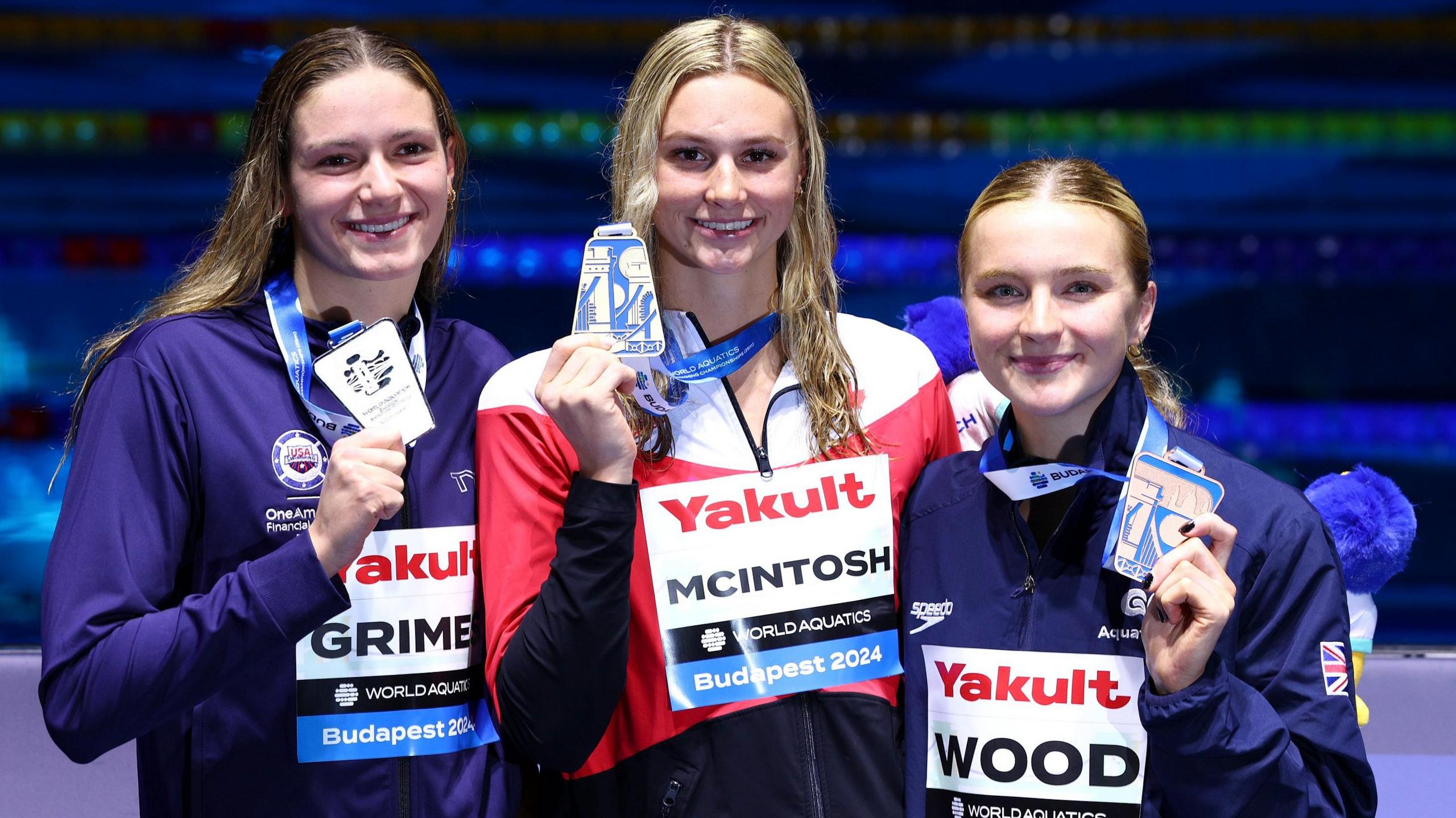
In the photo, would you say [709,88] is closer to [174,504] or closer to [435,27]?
[174,504]

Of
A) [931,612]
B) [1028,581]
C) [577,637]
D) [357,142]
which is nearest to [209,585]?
[577,637]

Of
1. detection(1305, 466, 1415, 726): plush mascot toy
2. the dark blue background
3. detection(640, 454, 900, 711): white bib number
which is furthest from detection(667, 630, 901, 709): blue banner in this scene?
the dark blue background

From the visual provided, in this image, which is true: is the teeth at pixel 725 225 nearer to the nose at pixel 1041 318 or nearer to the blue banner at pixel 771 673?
the nose at pixel 1041 318

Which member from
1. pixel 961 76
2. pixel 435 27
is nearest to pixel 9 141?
pixel 435 27

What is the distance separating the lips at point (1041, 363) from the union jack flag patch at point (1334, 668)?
0.45 meters

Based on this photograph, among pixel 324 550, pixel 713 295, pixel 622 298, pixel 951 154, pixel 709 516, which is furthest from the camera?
pixel 951 154

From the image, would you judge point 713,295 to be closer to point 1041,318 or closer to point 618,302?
point 618,302

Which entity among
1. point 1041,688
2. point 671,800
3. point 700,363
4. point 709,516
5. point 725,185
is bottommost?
point 671,800

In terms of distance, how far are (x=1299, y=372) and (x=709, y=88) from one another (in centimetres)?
462

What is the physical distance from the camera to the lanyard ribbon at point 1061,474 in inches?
66.9

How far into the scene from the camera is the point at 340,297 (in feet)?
6.18

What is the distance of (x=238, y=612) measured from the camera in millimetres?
1581

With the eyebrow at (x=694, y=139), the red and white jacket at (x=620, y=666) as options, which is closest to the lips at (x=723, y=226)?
the eyebrow at (x=694, y=139)

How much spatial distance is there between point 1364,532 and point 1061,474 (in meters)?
1.20
